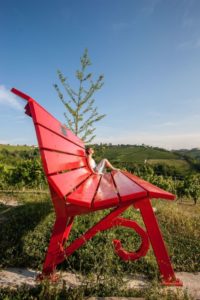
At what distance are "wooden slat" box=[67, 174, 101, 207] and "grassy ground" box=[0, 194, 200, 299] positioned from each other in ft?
2.97

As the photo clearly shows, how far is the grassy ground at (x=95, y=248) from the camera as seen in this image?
357 centimetres

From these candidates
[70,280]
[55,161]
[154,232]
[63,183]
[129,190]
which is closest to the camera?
[63,183]

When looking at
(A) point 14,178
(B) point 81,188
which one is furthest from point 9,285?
(A) point 14,178

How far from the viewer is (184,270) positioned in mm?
4586

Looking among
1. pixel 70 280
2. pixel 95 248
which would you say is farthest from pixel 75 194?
pixel 95 248

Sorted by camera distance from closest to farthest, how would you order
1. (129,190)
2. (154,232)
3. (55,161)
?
(55,161) → (129,190) → (154,232)

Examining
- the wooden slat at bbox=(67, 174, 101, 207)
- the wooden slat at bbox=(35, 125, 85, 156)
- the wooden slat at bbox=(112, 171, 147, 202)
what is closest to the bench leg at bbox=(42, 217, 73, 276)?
the wooden slat at bbox=(67, 174, 101, 207)

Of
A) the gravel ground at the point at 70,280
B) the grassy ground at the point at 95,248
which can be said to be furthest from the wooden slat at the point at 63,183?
the gravel ground at the point at 70,280

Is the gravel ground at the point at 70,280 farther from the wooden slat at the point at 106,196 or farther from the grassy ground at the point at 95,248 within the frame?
the wooden slat at the point at 106,196

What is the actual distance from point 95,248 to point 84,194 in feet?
6.86

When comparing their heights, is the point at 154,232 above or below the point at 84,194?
below

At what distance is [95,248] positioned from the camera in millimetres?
4730

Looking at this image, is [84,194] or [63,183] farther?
[84,194]

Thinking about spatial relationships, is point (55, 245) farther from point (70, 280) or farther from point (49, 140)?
point (49, 140)
